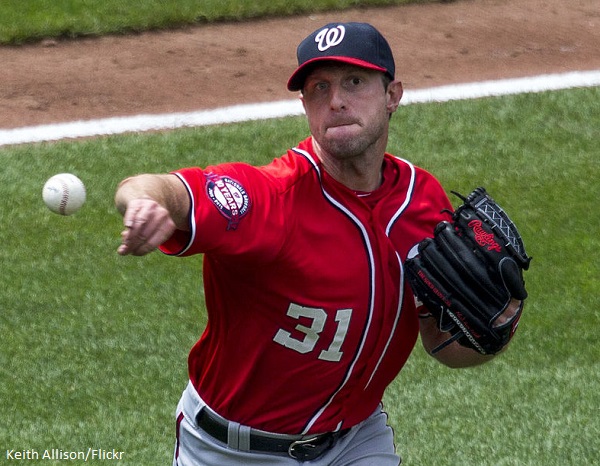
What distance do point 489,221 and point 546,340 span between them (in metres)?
2.71

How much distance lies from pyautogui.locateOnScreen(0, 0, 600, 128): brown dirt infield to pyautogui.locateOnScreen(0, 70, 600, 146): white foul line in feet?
0.37

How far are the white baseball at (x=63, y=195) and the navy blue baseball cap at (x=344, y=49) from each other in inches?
30.5

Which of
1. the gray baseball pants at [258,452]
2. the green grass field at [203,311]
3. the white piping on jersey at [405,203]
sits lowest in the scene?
the green grass field at [203,311]

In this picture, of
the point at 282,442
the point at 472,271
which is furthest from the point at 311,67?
the point at 282,442

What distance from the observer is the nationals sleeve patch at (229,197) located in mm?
3170

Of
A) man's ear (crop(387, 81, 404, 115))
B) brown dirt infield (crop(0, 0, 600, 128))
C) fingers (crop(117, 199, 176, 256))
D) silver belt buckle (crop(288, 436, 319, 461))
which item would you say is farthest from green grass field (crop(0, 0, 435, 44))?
fingers (crop(117, 199, 176, 256))

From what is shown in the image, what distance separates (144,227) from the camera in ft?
9.01

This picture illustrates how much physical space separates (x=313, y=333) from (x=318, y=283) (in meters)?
0.17

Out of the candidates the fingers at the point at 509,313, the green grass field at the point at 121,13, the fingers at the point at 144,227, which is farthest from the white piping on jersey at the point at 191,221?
the green grass field at the point at 121,13

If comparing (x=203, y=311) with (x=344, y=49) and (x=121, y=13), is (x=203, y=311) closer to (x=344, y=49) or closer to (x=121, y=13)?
(x=344, y=49)

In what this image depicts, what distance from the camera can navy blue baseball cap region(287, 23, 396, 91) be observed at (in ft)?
11.4

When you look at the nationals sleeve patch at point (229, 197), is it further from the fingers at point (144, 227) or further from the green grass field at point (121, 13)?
the green grass field at point (121, 13)

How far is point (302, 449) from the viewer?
367 centimetres

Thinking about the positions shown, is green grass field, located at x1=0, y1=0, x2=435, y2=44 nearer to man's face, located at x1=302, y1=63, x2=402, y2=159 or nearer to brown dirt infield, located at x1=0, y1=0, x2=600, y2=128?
brown dirt infield, located at x1=0, y1=0, x2=600, y2=128
